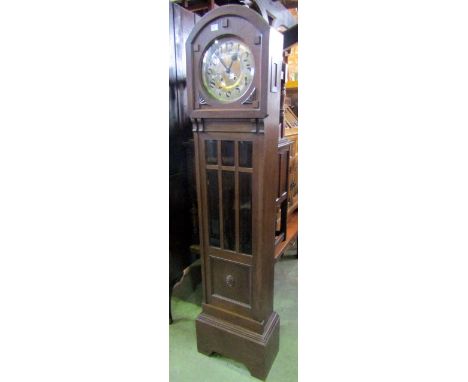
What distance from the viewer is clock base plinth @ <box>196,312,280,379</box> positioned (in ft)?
4.11

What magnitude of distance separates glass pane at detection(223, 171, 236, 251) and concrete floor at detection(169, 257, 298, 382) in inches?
21.6

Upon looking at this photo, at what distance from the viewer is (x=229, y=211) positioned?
3.90 feet

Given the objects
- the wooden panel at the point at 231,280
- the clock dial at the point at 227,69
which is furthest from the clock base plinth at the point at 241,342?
the clock dial at the point at 227,69

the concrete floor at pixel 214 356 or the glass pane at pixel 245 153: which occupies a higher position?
the glass pane at pixel 245 153

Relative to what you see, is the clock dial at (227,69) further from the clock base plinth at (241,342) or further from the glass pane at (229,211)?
the clock base plinth at (241,342)

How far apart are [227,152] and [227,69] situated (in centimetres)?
28

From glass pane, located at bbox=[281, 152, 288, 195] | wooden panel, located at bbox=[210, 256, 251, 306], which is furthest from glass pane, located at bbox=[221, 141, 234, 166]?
glass pane, located at bbox=[281, 152, 288, 195]

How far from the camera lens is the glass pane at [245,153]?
3.55ft

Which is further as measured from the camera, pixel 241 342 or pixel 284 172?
pixel 284 172

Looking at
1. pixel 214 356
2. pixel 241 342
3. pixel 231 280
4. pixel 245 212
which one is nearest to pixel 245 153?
pixel 245 212

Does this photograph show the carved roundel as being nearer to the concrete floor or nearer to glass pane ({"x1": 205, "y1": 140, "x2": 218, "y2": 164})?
the concrete floor

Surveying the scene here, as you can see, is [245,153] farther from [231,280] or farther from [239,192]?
[231,280]

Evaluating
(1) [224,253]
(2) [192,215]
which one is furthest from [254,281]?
(2) [192,215]

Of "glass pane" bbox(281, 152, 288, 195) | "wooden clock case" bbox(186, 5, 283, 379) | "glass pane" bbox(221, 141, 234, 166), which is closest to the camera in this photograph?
"wooden clock case" bbox(186, 5, 283, 379)
